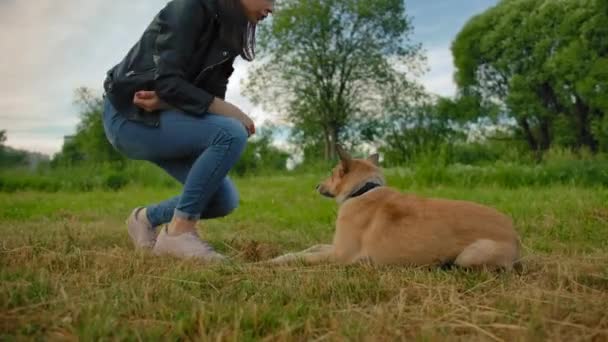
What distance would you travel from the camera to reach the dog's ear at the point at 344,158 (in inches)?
161

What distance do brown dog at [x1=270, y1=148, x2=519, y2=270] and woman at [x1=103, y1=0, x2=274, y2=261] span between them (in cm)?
78

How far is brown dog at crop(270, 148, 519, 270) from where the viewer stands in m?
3.32

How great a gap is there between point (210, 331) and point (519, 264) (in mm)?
2342

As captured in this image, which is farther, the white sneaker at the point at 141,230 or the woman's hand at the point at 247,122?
the white sneaker at the point at 141,230

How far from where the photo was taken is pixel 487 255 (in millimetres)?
3246

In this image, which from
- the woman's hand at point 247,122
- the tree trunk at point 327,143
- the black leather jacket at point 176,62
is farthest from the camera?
the tree trunk at point 327,143

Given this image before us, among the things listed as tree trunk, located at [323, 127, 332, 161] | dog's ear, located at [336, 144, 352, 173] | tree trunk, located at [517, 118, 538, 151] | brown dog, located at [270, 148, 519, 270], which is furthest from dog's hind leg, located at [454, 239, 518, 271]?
tree trunk, located at [323, 127, 332, 161]

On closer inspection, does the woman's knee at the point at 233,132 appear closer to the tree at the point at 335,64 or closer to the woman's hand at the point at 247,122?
the woman's hand at the point at 247,122

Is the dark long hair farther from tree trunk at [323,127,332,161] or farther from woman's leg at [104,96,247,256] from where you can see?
tree trunk at [323,127,332,161]

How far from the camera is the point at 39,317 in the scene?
2.06 m

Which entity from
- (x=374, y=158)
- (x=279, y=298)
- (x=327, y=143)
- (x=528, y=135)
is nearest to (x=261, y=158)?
(x=327, y=143)

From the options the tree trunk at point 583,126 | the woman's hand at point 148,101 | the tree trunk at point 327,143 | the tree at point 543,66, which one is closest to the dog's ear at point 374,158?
the woman's hand at point 148,101

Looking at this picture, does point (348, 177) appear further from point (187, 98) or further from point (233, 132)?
point (187, 98)

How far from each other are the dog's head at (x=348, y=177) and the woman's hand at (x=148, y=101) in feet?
4.35
